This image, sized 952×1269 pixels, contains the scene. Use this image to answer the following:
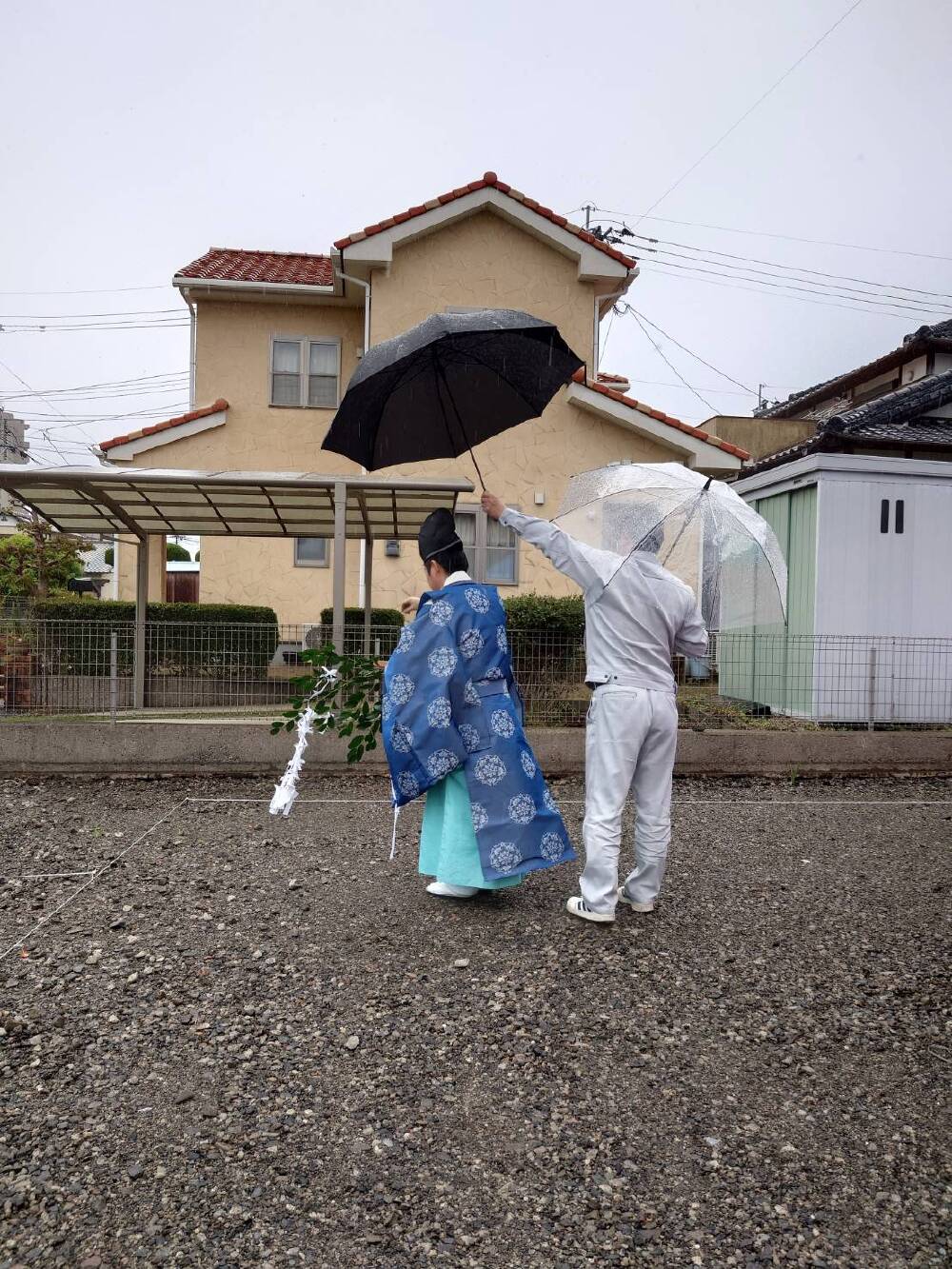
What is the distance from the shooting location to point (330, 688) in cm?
621

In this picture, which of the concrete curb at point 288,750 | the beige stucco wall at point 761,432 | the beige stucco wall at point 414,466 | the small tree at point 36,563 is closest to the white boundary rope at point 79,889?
the concrete curb at point 288,750

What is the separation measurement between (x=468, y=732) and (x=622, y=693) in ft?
2.38

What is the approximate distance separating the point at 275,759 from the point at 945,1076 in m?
5.94

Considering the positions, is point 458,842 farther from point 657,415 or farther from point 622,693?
point 657,415

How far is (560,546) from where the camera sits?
3961 mm

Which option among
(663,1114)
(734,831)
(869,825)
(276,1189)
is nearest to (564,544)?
(663,1114)

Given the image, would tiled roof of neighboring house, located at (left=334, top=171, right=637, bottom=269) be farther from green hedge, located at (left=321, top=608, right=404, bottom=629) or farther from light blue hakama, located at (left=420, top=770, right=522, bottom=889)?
light blue hakama, located at (left=420, top=770, right=522, bottom=889)

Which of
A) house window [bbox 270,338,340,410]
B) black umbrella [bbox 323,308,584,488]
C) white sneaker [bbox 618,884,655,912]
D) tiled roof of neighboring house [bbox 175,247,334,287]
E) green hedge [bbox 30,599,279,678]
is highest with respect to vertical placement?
tiled roof of neighboring house [bbox 175,247,334,287]

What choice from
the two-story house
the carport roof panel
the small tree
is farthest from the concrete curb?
the small tree

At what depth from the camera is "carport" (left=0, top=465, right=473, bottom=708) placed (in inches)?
314

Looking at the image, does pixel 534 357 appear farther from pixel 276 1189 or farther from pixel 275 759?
pixel 275 759

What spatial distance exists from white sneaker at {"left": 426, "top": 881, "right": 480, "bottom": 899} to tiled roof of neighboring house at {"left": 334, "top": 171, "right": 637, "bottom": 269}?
1043 centimetres

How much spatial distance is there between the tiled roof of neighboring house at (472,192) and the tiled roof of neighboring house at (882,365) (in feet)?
26.2

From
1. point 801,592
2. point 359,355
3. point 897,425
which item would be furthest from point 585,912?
point 359,355
